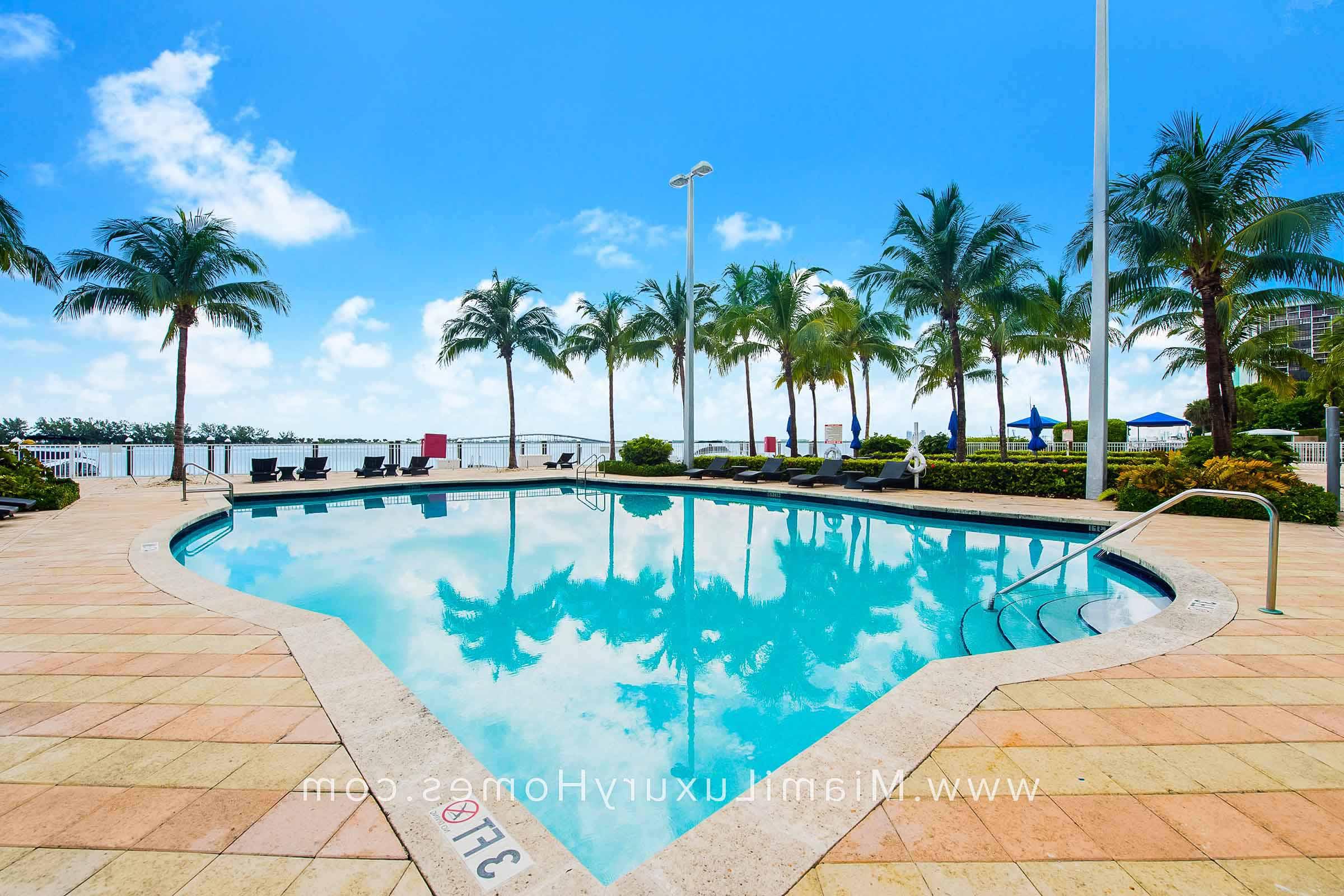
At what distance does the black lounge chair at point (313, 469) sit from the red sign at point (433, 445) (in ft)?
13.2

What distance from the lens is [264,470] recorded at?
16219mm

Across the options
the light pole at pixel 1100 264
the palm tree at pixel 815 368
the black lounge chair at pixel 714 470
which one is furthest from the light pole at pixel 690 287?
the light pole at pixel 1100 264

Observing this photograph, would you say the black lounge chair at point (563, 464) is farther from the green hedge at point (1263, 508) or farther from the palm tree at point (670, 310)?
the green hedge at point (1263, 508)

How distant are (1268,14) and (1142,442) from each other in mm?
21972

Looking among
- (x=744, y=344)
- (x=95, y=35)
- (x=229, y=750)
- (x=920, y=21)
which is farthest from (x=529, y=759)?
(x=744, y=344)

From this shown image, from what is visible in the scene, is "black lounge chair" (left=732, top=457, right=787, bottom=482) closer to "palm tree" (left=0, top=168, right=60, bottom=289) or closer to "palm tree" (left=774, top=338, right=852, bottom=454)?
"palm tree" (left=774, top=338, right=852, bottom=454)

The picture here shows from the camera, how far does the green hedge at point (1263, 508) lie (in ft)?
26.7

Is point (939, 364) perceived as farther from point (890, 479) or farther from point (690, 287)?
point (890, 479)

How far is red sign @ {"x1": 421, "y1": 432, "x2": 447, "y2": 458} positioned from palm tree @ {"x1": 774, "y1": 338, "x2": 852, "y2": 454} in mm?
13000

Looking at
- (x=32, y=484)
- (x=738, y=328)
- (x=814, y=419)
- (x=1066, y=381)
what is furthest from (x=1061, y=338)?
(x=32, y=484)

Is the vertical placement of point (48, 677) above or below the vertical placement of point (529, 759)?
above

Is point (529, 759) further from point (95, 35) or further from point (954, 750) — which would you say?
point (95, 35)

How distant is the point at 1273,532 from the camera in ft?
13.2

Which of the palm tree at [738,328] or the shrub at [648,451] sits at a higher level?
the palm tree at [738,328]
